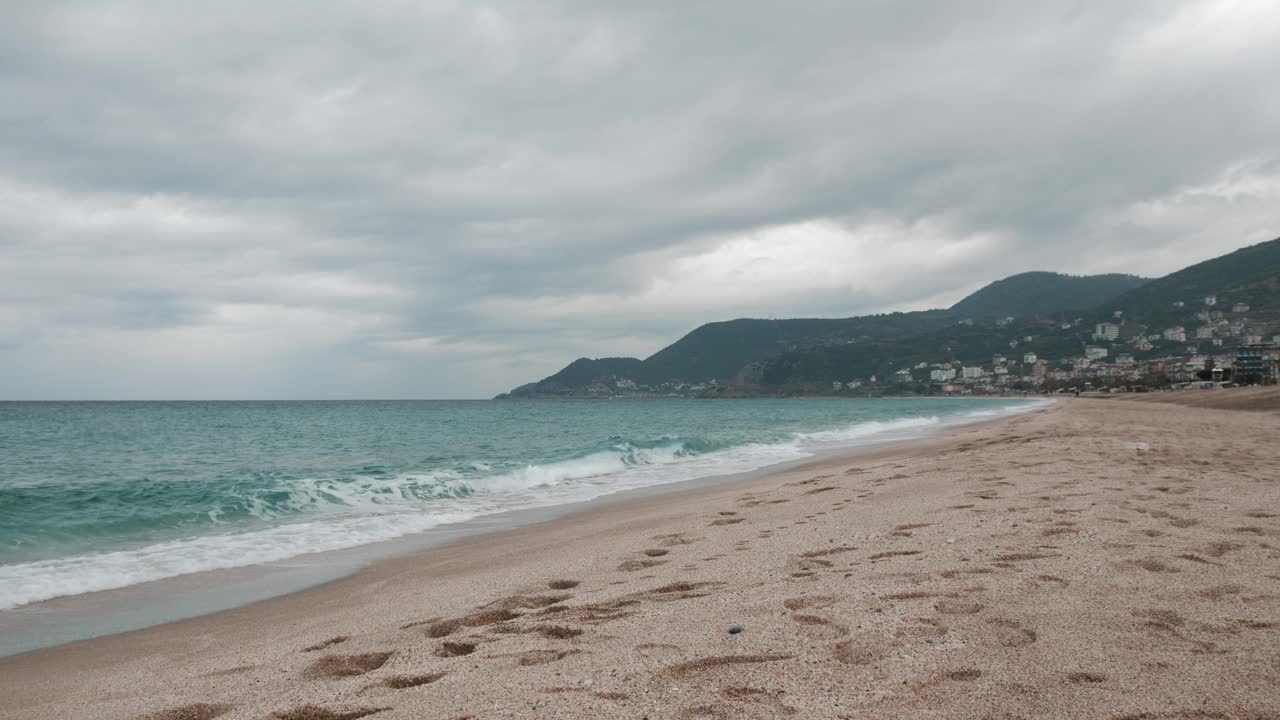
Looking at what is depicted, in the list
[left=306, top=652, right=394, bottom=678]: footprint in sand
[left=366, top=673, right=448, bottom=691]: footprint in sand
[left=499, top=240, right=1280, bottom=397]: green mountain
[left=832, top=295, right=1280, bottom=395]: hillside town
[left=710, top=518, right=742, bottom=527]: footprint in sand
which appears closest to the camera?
[left=366, top=673, right=448, bottom=691]: footprint in sand

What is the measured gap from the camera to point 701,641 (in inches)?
124

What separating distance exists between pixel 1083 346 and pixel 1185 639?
144706 millimetres

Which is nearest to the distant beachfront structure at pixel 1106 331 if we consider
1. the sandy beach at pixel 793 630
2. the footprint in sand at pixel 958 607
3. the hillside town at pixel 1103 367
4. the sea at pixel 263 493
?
the hillside town at pixel 1103 367

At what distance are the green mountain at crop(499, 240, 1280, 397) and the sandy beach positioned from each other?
123883mm

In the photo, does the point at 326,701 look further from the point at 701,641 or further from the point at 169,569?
the point at 169,569

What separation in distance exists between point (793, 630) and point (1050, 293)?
706 feet

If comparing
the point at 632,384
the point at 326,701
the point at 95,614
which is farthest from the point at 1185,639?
the point at 632,384

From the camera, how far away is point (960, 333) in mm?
157000

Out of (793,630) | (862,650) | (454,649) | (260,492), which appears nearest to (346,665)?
(454,649)

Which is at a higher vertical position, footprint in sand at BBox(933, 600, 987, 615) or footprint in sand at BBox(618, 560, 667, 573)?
footprint in sand at BBox(933, 600, 987, 615)

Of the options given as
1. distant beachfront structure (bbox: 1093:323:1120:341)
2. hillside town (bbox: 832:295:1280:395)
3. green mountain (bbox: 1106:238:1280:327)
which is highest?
green mountain (bbox: 1106:238:1280:327)

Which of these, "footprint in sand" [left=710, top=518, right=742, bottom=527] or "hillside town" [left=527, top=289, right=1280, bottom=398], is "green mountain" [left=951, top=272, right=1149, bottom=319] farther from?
"footprint in sand" [left=710, top=518, right=742, bottom=527]

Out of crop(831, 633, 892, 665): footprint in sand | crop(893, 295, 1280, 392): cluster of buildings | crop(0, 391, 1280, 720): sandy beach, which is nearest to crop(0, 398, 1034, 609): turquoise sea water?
crop(0, 391, 1280, 720): sandy beach

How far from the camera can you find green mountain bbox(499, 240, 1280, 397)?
379ft
